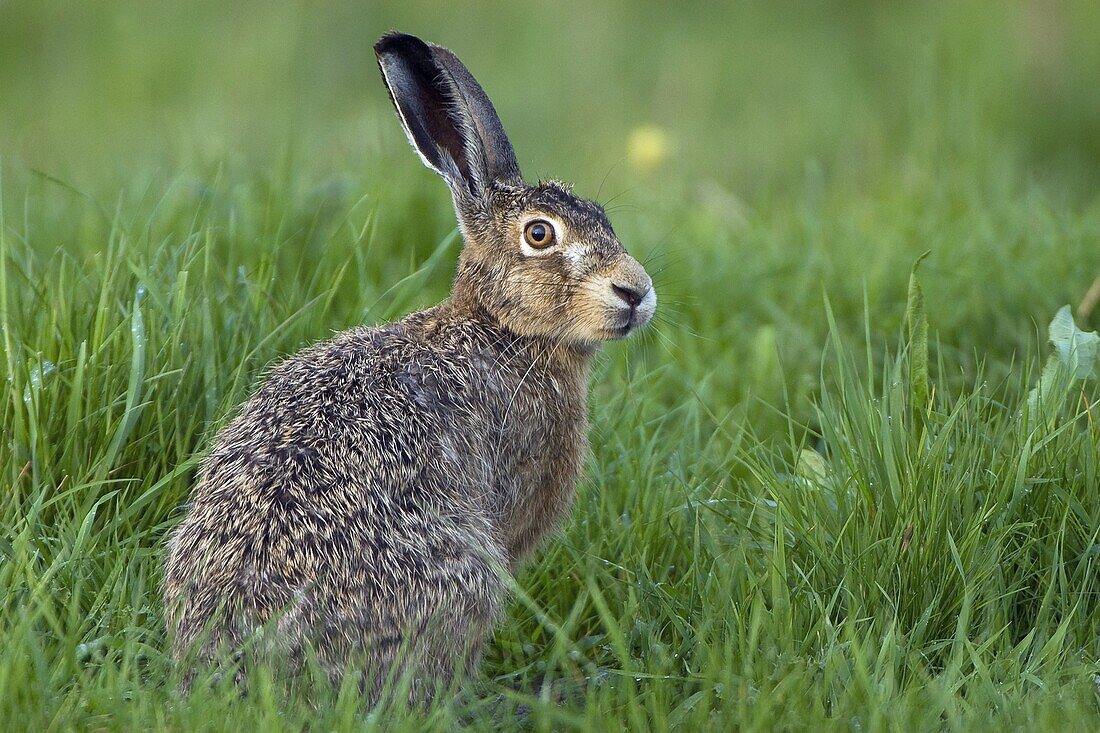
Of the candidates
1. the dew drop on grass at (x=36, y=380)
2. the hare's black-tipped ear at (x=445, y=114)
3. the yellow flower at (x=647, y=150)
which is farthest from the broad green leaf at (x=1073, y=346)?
the yellow flower at (x=647, y=150)

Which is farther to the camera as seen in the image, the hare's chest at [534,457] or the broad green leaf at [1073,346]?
the broad green leaf at [1073,346]

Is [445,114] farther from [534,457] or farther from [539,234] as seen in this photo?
[534,457]

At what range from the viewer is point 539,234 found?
15.3 ft

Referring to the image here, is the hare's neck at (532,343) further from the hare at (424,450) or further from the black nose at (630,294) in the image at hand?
the black nose at (630,294)

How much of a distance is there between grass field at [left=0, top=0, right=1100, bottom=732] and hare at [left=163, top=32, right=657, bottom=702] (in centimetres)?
19

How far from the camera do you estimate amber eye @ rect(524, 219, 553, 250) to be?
4.64 meters

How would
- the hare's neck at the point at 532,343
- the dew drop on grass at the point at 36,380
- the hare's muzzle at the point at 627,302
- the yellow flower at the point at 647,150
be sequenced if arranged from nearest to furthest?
the dew drop on grass at the point at 36,380 < the hare's muzzle at the point at 627,302 < the hare's neck at the point at 532,343 < the yellow flower at the point at 647,150

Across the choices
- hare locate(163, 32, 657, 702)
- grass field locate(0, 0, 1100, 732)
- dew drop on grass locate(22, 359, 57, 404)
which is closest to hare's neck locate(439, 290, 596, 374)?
hare locate(163, 32, 657, 702)

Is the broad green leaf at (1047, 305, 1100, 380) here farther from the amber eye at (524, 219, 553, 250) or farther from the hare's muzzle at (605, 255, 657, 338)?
the amber eye at (524, 219, 553, 250)

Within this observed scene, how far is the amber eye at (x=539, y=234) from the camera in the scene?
464 centimetres

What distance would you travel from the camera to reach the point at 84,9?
11055mm

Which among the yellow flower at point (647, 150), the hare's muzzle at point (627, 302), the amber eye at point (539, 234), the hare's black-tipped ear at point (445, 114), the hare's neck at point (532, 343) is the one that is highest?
the hare's black-tipped ear at point (445, 114)

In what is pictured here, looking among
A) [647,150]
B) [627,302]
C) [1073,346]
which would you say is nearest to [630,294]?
[627,302]

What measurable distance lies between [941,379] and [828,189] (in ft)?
13.7
